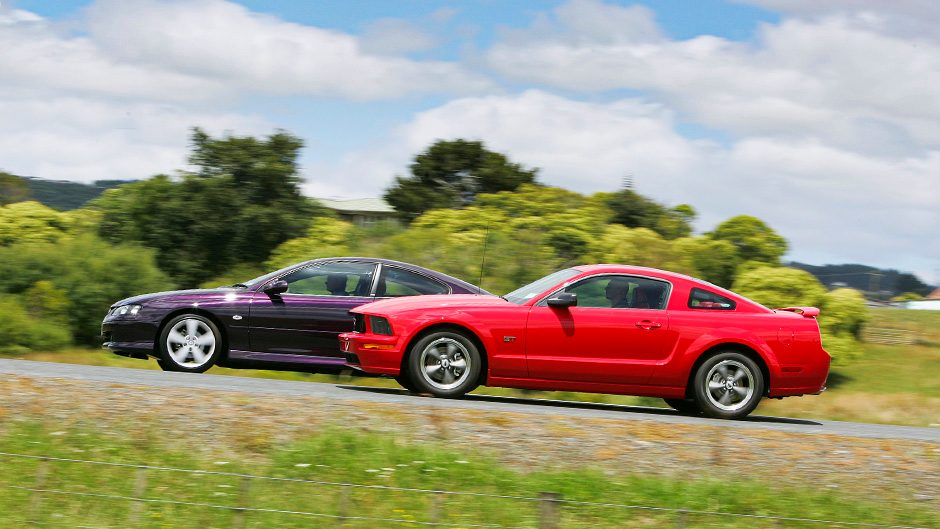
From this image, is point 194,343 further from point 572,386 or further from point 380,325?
point 572,386

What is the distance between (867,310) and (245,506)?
155ft

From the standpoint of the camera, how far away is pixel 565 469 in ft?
28.0

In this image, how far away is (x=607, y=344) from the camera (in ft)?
35.9

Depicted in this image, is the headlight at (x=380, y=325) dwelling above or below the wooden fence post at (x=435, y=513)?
above

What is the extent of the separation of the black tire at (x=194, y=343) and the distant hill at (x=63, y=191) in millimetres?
43343

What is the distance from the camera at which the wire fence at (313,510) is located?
7.12 metres

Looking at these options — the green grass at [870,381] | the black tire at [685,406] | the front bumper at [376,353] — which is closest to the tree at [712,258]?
the green grass at [870,381]

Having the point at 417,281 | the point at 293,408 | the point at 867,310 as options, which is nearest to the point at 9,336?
the point at 417,281

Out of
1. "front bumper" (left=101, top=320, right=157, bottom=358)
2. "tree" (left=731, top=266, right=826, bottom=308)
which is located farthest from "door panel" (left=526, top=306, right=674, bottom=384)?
"tree" (left=731, top=266, right=826, bottom=308)

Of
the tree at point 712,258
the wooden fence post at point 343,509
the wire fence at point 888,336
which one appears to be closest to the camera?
the wooden fence post at point 343,509

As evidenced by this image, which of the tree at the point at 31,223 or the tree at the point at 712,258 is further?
the tree at the point at 31,223

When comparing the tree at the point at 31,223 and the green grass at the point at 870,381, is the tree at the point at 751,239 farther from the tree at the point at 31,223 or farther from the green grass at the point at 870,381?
the tree at the point at 31,223

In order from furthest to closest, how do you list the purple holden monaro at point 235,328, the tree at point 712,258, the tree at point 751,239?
the tree at point 751,239, the tree at point 712,258, the purple holden monaro at point 235,328

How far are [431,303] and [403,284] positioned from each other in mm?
1972
